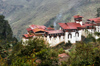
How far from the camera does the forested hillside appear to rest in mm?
66019

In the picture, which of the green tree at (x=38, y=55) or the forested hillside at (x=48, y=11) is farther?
the forested hillside at (x=48, y=11)

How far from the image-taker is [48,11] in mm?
83750

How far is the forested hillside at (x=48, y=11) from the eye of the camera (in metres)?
66.0

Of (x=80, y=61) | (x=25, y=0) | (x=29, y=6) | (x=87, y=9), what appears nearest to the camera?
(x=80, y=61)

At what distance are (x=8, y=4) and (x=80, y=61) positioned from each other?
410 feet

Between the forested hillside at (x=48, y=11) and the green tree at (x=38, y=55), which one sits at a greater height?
the forested hillside at (x=48, y=11)

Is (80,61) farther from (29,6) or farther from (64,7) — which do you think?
(29,6)

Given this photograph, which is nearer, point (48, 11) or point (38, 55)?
point (38, 55)

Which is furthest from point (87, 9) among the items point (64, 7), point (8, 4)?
point (8, 4)

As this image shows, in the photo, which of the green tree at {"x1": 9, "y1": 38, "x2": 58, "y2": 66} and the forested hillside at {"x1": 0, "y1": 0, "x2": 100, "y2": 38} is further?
the forested hillside at {"x1": 0, "y1": 0, "x2": 100, "y2": 38}

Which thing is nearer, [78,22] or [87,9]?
[78,22]

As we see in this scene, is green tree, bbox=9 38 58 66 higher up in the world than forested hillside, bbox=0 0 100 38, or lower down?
lower down

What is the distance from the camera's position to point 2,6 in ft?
390

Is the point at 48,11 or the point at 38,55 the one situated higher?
the point at 48,11
